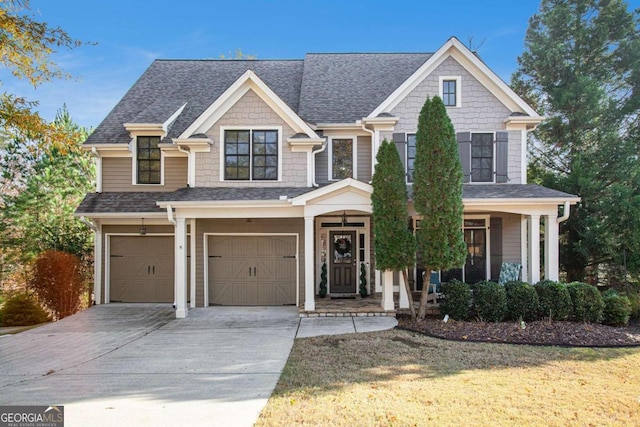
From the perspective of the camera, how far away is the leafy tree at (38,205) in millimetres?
15891

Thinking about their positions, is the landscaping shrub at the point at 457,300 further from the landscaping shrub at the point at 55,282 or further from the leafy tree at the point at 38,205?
the leafy tree at the point at 38,205

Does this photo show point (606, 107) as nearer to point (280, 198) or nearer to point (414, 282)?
point (414, 282)

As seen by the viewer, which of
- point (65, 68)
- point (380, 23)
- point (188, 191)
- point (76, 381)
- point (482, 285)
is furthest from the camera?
point (380, 23)

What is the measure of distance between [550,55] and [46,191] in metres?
20.5

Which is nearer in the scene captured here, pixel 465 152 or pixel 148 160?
pixel 465 152

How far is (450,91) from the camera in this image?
40.9ft

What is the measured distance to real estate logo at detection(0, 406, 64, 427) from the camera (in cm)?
490

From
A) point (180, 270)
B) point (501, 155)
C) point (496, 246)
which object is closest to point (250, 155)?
point (180, 270)

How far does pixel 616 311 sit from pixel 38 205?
19.5m

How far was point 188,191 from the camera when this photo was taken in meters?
11.8

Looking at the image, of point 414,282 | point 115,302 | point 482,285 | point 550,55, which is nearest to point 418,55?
point 550,55

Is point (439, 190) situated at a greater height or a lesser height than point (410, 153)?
lesser

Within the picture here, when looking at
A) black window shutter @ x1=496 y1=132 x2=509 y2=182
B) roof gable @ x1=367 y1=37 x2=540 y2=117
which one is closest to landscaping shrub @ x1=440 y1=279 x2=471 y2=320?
black window shutter @ x1=496 y1=132 x2=509 y2=182

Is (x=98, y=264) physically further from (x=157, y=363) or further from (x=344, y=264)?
(x=344, y=264)
